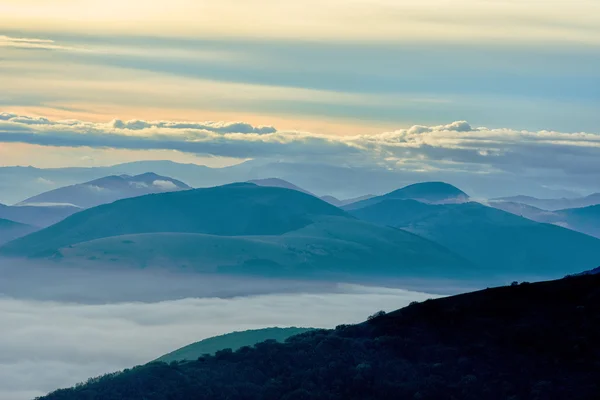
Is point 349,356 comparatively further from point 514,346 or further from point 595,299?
point 595,299

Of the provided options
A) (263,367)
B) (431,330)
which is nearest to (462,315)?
(431,330)

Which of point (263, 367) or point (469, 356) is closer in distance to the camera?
point (469, 356)

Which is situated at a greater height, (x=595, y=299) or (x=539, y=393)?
(x=595, y=299)

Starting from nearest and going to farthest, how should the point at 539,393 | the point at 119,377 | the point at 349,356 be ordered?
the point at 539,393
the point at 349,356
the point at 119,377

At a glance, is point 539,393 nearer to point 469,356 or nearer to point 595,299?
point 469,356

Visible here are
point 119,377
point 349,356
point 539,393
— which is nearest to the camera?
point 539,393

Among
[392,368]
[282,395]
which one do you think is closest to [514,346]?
[392,368]
